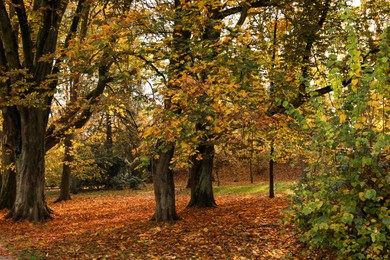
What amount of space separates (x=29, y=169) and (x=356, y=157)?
11.3 m

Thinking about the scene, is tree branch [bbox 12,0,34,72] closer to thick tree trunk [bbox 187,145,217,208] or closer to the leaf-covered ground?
the leaf-covered ground

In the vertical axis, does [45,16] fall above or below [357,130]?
above

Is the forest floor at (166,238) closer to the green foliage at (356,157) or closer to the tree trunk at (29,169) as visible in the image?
the tree trunk at (29,169)

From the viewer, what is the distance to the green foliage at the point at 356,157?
4.05 meters

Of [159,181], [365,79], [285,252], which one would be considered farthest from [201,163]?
[365,79]

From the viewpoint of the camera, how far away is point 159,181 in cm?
1098

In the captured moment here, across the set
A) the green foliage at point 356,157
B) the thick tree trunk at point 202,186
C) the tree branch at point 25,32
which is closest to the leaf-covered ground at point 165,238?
the thick tree trunk at point 202,186

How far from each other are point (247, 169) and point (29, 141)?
28698 millimetres

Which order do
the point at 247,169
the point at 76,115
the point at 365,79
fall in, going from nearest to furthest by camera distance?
the point at 365,79 < the point at 76,115 < the point at 247,169

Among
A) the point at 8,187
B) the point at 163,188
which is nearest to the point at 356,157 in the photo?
the point at 163,188

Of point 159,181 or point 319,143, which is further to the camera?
point 159,181

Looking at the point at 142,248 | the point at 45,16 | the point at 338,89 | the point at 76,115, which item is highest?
the point at 45,16

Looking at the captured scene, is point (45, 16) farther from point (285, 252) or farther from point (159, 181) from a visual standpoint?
point (285, 252)

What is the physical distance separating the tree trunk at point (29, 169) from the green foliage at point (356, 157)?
10685mm
